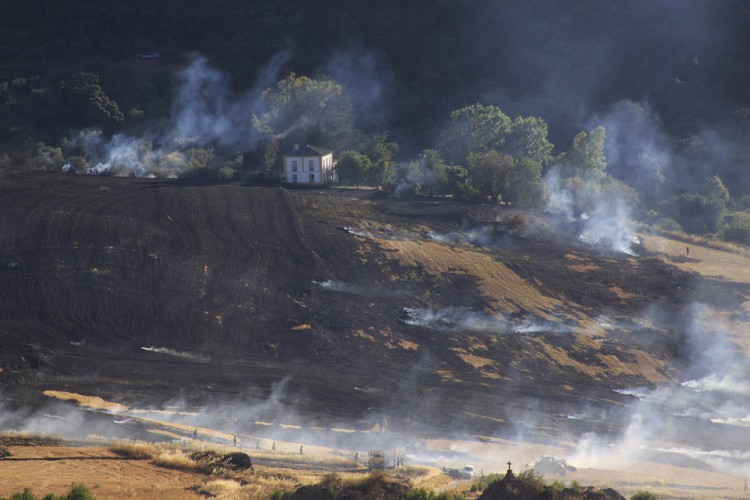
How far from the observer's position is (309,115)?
254ft

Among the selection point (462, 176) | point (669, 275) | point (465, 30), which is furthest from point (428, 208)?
point (465, 30)

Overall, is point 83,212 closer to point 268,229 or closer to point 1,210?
point 1,210

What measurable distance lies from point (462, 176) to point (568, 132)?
2839cm

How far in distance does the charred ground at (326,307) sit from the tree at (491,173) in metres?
5.87

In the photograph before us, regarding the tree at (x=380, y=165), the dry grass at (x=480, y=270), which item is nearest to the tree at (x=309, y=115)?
the tree at (x=380, y=165)

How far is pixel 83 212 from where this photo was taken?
1964 inches

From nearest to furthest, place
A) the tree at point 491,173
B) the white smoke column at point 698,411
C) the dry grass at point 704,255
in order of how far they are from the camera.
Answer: the white smoke column at point 698,411
the dry grass at point 704,255
the tree at point 491,173

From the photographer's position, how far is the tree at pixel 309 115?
76.9 m

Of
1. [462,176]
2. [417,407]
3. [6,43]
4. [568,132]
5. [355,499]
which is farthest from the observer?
[6,43]

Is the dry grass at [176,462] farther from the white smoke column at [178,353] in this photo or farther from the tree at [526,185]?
the tree at [526,185]

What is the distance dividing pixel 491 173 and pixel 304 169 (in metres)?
14.8

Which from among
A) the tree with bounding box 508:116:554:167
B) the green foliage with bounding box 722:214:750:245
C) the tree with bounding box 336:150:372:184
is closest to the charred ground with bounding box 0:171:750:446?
the tree with bounding box 336:150:372:184

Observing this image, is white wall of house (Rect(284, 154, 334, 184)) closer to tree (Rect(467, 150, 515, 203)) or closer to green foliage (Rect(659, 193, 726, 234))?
tree (Rect(467, 150, 515, 203))

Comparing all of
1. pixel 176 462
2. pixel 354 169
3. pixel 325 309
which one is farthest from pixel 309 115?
pixel 176 462
